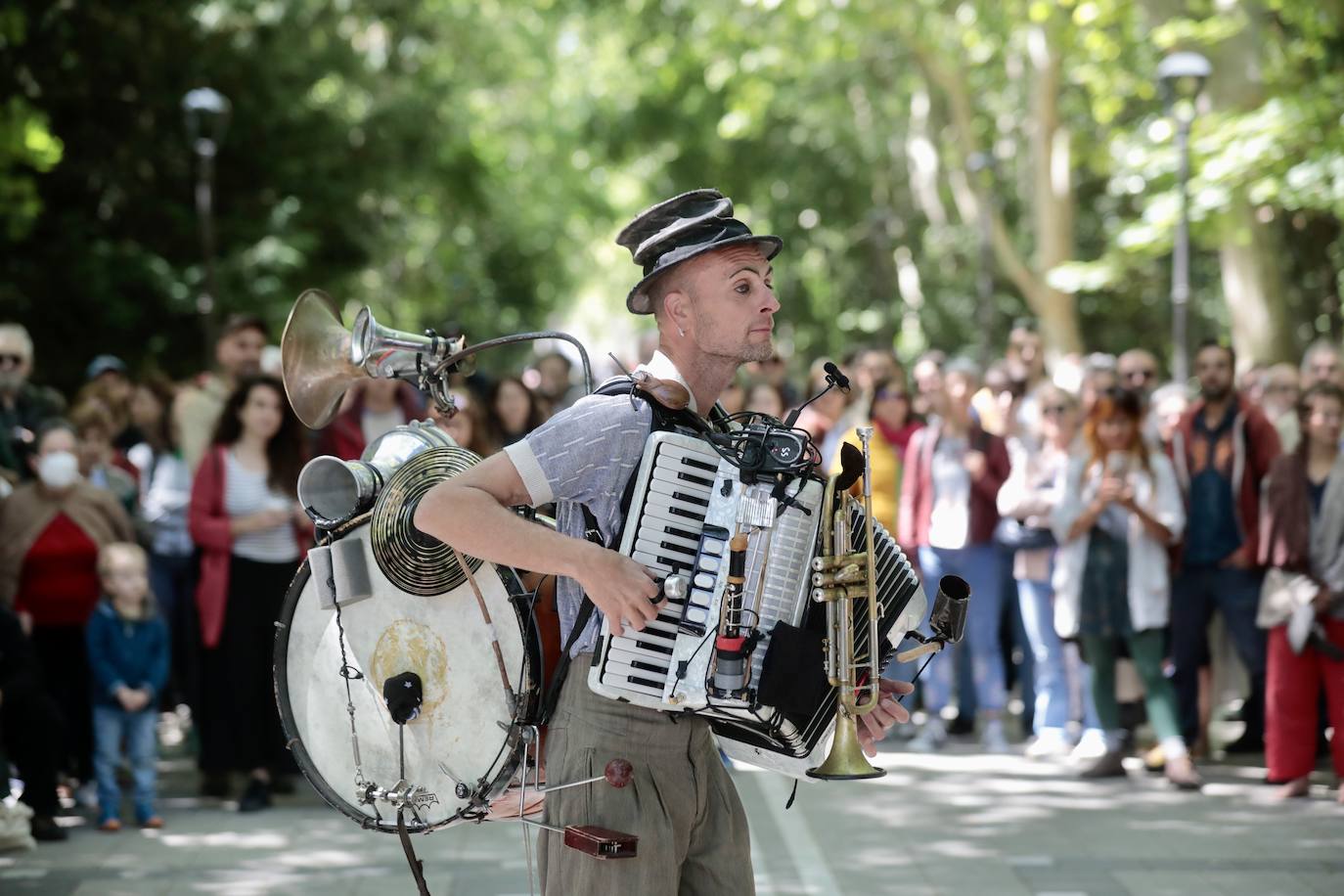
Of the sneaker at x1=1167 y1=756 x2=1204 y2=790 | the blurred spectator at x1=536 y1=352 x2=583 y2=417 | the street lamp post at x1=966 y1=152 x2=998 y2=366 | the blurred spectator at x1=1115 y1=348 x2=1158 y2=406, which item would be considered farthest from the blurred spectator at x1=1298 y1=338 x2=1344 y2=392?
the street lamp post at x1=966 y1=152 x2=998 y2=366

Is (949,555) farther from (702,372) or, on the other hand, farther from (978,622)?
(702,372)

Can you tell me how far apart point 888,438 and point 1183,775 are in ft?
10.4

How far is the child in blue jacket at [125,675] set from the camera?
336 inches

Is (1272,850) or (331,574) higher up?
(331,574)

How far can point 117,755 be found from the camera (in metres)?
8.70

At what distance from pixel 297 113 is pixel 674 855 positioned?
19376mm

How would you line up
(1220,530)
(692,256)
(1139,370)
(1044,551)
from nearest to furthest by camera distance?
(692,256)
(1220,530)
(1044,551)
(1139,370)

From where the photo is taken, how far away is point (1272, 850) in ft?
25.6

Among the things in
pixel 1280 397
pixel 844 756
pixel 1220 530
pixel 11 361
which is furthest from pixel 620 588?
pixel 1280 397

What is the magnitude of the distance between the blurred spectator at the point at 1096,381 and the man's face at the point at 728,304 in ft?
20.2

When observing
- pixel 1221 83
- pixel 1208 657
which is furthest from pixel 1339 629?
pixel 1221 83

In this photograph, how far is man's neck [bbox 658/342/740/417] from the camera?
12.8 ft

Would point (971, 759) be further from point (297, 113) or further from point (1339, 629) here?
point (297, 113)

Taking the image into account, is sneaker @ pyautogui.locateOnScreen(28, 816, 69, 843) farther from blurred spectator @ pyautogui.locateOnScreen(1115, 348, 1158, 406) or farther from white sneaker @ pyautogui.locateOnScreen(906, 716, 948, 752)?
blurred spectator @ pyautogui.locateOnScreen(1115, 348, 1158, 406)
